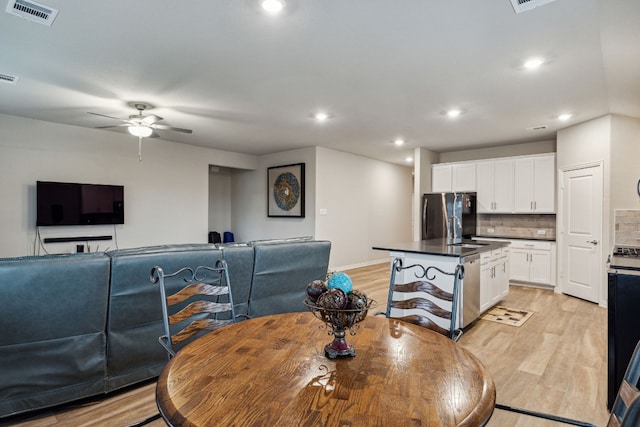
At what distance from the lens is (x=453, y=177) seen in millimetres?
6730

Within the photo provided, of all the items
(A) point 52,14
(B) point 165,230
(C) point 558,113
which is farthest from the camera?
(B) point 165,230

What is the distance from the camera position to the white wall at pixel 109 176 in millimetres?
4887

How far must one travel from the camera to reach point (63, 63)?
3111mm

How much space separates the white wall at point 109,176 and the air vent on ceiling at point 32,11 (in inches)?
136

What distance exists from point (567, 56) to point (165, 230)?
6445 mm

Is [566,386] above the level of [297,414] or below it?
below

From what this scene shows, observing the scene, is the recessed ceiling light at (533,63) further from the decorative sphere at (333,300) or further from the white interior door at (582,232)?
the decorative sphere at (333,300)

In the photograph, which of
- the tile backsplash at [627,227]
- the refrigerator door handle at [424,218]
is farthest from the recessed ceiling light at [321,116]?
the tile backsplash at [627,227]

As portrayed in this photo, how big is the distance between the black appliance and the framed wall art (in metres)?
5.30

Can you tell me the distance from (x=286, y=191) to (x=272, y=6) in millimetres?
5151

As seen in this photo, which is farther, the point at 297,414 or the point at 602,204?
the point at 602,204

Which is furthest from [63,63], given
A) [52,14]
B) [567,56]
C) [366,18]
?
[567,56]

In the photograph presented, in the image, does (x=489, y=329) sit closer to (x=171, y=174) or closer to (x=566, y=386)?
(x=566, y=386)

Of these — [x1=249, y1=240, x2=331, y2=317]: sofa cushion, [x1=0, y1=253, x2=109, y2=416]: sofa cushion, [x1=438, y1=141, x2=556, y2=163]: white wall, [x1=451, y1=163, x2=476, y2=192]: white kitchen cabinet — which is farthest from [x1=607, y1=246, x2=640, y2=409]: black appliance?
[x1=438, y1=141, x2=556, y2=163]: white wall
